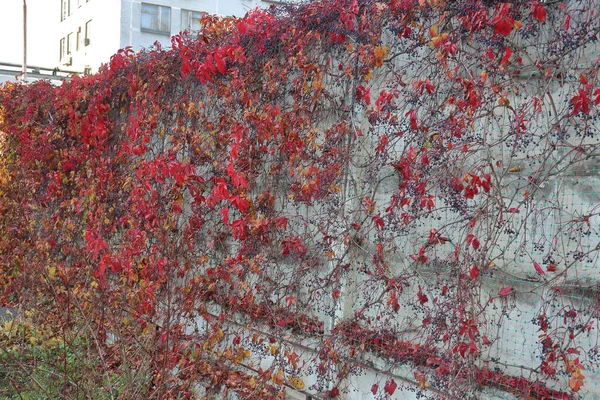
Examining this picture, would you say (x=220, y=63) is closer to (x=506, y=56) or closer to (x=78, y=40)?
(x=506, y=56)

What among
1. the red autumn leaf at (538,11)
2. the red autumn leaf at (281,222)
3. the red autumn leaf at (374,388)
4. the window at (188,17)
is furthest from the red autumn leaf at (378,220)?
the window at (188,17)

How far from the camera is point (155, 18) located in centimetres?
2181

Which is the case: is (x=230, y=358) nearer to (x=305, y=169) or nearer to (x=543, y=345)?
(x=305, y=169)

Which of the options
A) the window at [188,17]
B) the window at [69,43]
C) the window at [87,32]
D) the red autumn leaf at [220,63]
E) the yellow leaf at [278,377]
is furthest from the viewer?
the window at [69,43]

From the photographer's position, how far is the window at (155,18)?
852 inches

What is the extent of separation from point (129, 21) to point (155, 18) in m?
0.92

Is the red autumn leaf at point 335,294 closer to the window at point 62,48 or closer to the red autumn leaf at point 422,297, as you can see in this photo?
the red autumn leaf at point 422,297

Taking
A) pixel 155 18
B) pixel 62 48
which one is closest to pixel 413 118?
pixel 155 18

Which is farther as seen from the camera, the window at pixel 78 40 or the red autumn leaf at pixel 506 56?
the window at pixel 78 40

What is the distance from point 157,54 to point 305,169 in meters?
2.05

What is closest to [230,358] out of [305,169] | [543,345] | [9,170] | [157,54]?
[305,169]

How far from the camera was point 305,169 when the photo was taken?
3529 mm

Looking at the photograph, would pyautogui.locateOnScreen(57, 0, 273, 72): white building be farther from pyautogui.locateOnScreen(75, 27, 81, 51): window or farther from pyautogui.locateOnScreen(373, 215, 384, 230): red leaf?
pyautogui.locateOnScreen(373, 215, 384, 230): red leaf

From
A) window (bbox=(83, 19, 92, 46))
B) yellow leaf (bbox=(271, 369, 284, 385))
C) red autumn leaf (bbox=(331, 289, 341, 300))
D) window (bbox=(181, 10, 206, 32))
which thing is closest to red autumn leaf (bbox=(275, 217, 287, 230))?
red autumn leaf (bbox=(331, 289, 341, 300))
